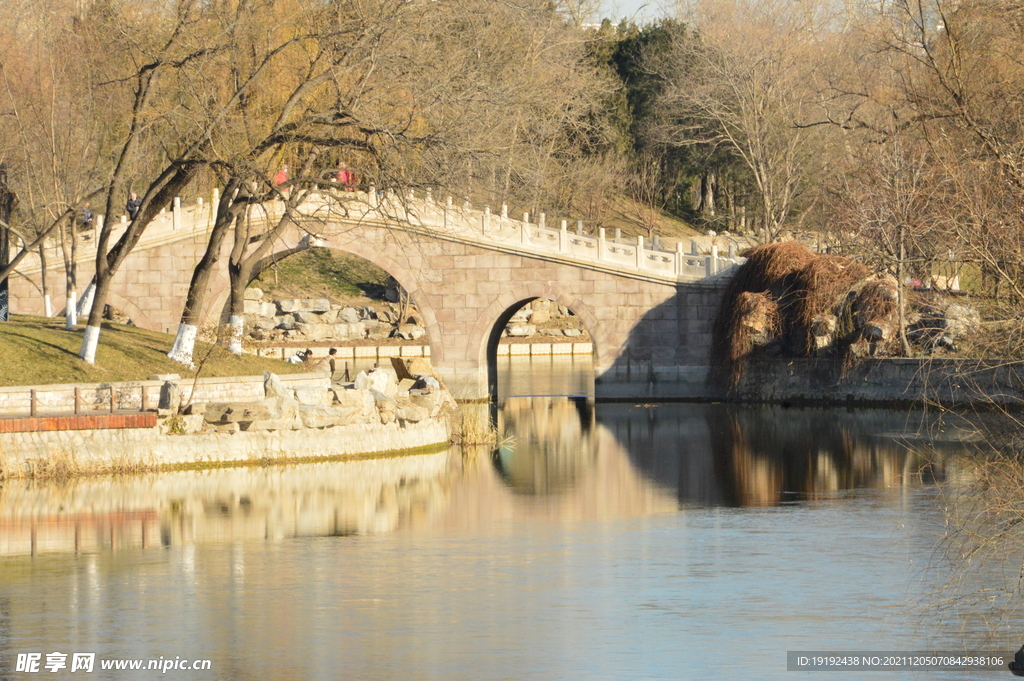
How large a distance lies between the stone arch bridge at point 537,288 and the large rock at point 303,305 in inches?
471

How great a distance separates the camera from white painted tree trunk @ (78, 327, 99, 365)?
23.9 meters

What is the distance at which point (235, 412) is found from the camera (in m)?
22.1

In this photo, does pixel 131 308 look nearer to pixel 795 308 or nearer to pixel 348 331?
pixel 348 331

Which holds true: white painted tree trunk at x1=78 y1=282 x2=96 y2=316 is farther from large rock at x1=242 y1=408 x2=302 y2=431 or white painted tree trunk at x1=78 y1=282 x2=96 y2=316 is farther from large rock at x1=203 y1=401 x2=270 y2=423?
large rock at x1=242 y1=408 x2=302 y2=431

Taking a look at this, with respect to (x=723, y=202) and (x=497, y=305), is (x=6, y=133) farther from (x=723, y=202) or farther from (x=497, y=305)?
(x=723, y=202)

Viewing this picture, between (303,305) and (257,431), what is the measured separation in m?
29.3

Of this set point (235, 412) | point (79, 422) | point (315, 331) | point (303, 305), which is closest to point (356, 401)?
point (235, 412)

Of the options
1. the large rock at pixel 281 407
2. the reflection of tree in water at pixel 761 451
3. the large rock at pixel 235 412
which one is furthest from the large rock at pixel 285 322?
the large rock at pixel 235 412

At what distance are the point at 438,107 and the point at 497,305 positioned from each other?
1552 cm

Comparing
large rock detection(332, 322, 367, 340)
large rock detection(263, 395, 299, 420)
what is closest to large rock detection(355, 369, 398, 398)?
large rock detection(263, 395, 299, 420)

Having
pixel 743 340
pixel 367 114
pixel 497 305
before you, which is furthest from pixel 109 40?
pixel 743 340

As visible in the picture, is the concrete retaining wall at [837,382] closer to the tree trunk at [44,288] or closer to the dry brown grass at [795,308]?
Answer: the dry brown grass at [795,308]

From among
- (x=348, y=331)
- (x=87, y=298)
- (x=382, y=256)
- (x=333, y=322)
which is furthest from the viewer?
(x=333, y=322)

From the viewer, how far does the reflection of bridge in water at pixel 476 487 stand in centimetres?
1773
